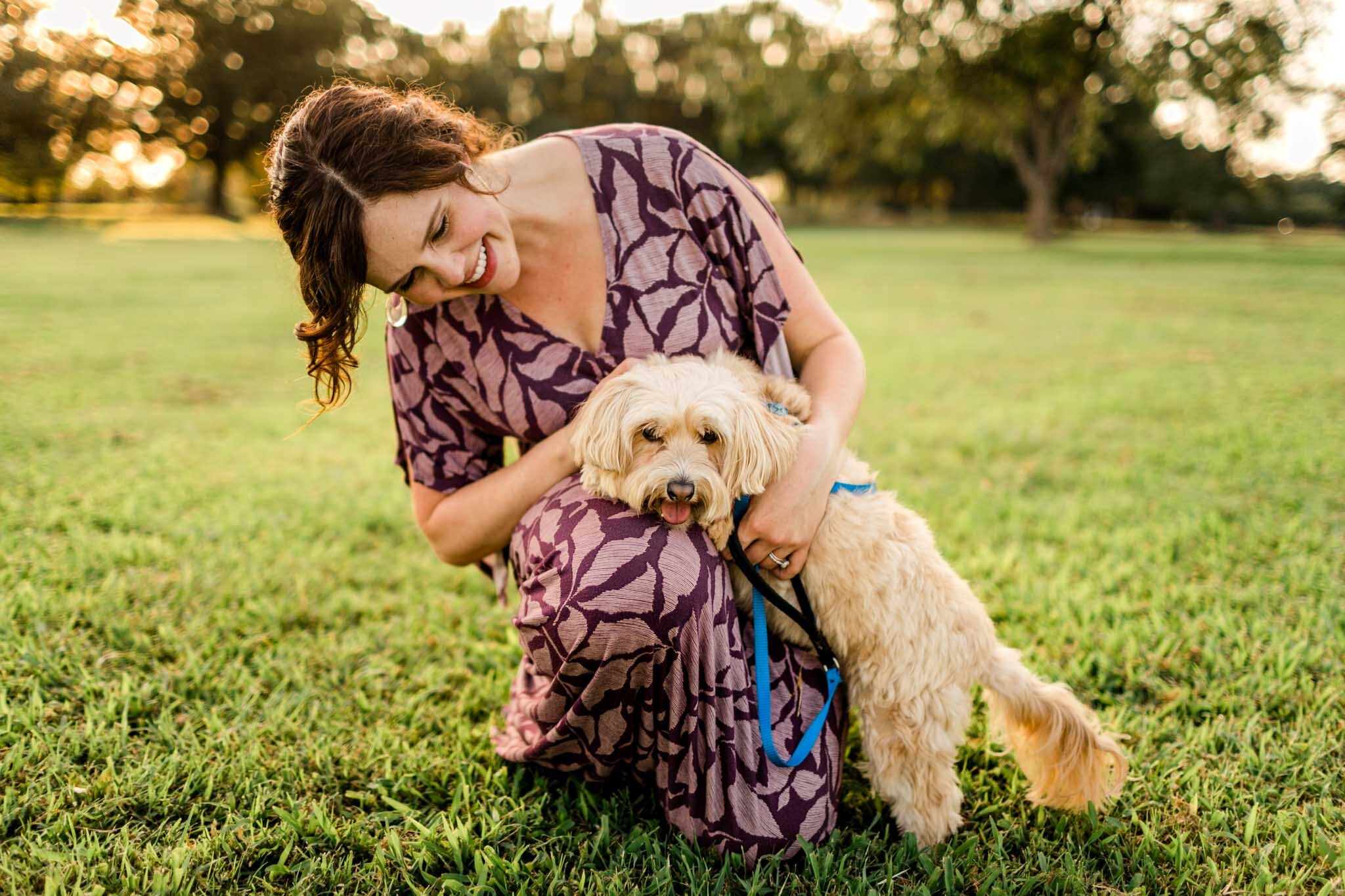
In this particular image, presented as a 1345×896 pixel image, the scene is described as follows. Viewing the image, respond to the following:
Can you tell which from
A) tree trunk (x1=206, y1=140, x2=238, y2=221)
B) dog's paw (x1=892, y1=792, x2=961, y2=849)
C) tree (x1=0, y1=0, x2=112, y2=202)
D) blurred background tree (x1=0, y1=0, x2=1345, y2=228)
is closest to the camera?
dog's paw (x1=892, y1=792, x2=961, y2=849)

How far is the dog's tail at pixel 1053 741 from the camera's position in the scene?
2291mm

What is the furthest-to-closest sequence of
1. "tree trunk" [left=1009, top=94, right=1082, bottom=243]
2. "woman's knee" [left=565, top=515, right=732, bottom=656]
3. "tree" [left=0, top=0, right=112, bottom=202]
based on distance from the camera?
1. "tree trunk" [left=1009, top=94, right=1082, bottom=243]
2. "tree" [left=0, top=0, right=112, bottom=202]
3. "woman's knee" [left=565, top=515, right=732, bottom=656]

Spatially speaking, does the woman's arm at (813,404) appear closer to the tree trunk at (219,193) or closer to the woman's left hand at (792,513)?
the woman's left hand at (792,513)

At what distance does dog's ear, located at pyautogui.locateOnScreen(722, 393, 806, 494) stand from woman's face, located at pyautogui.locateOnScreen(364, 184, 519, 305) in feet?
2.48

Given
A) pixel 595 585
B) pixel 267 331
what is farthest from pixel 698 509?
pixel 267 331

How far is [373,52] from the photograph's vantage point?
4125cm

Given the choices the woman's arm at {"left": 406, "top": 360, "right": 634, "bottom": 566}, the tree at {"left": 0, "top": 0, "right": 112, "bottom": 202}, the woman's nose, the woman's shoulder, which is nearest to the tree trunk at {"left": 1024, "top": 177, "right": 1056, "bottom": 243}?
the tree at {"left": 0, "top": 0, "right": 112, "bottom": 202}

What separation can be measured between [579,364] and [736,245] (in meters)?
0.58

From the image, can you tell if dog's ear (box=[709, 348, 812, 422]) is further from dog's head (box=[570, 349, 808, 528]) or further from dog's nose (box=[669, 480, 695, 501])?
dog's nose (box=[669, 480, 695, 501])

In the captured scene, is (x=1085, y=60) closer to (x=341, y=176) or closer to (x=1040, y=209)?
(x=1040, y=209)

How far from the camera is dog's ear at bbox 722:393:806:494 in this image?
2.18 m

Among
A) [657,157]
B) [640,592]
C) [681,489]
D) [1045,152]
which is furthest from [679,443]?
[1045,152]

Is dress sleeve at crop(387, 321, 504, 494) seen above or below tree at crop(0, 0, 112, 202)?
below

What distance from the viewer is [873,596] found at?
7.47ft
